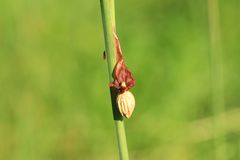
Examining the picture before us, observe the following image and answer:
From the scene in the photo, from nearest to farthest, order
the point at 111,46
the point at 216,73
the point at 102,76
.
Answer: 1. the point at 111,46
2. the point at 216,73
3. the point at 102,76

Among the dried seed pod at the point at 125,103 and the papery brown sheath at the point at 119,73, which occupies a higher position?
the papery brown sheath at the point at 119,73

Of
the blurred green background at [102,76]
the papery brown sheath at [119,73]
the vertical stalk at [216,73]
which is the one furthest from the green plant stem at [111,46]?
the blurred green background at [102,76]

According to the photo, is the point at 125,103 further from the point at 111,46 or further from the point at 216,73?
the point at 216,73

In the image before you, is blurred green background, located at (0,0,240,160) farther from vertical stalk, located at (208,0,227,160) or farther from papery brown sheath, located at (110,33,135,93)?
papery brown sheath, located at (110,33,135,93)

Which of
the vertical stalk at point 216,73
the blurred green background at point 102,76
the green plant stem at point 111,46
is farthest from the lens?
the blurred green background at point 102,76

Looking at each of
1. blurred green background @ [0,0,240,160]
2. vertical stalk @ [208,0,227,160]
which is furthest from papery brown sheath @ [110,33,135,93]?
blurred green background @ [0,0,240,160]

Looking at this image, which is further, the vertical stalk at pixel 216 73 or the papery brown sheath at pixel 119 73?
the vertical stalk at pixel 216 73

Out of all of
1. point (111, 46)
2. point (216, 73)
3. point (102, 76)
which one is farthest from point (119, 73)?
point (102, 76)

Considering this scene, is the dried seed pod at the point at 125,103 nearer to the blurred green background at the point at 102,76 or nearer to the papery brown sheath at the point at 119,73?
the papery brown sheath at the point at 119,73
